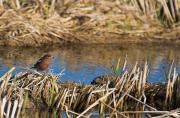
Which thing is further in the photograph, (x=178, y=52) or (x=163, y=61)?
(x=178, y=52)

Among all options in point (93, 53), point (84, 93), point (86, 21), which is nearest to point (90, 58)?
point (93, 53)

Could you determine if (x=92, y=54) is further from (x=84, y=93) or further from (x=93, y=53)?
(x=84, y=93)

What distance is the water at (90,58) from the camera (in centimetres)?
1151

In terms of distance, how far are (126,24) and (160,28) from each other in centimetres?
80

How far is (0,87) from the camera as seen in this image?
8.27m

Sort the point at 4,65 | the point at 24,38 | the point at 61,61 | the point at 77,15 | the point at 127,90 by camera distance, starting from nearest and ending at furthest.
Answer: the point at 127,90, the point at 4,65, the point at 61,61, the point at 24,38, the point at 77,15

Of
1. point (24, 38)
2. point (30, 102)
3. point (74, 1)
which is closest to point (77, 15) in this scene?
point (74, 1)

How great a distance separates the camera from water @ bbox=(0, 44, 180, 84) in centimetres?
1151

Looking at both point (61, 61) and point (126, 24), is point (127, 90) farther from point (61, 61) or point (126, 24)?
point (126, 24)

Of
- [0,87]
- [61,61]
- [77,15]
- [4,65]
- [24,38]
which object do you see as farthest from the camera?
[77,15]

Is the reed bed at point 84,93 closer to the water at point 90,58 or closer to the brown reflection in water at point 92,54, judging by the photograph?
the water at point 90,58

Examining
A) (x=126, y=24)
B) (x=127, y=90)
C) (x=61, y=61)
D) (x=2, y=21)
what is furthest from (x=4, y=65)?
(x=126, y=24)

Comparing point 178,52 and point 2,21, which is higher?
point 2,21

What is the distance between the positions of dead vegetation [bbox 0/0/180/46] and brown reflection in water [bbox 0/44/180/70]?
11.8 inches
